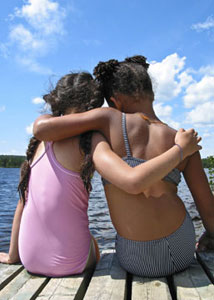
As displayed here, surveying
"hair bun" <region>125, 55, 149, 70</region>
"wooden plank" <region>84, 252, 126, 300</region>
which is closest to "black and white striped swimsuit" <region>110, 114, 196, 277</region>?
"wooden plank" <region>84, 252, 126, 300</region>

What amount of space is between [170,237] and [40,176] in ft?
3.26

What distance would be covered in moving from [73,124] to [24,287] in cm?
110

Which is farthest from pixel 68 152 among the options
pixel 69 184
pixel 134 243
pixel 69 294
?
pixel 69 294

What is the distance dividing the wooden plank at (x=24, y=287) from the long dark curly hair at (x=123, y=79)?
1405mm

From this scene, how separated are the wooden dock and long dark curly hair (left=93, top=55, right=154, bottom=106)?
1.29 meters

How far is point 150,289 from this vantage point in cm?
187

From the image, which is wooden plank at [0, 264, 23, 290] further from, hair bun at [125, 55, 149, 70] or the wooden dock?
hair bun at [125, 55, 149, 70]

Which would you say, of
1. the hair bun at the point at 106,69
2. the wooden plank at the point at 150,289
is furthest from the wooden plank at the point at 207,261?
the hair bun at the point at 106,69

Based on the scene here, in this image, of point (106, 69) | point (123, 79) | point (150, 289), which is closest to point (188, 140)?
point (123, 79)

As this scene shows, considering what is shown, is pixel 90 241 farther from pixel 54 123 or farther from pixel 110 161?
pixel 54 123

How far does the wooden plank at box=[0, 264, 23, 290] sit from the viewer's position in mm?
2111

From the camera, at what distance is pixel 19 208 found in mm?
2488

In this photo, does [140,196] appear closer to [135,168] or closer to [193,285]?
[135,168]

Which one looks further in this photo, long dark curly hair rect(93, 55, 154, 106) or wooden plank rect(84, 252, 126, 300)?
long dark curly hair rect(93, 55, 154, 106)
